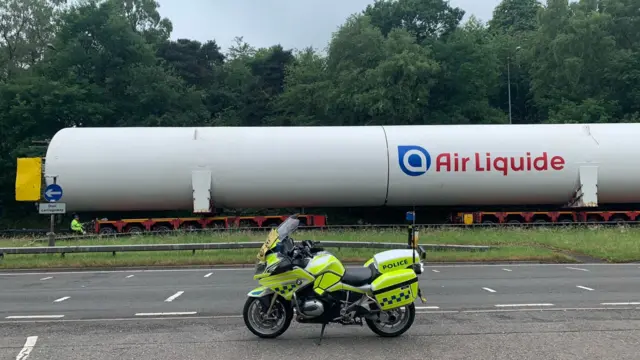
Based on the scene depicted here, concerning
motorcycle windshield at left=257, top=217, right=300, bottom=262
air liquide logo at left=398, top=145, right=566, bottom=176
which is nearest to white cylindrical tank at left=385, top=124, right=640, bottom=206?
air liquide logo at left=398, top=145, right=566, bottom=176

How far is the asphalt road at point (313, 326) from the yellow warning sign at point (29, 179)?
32.5 ft

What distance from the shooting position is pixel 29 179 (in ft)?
66.0

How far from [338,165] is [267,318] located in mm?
14570

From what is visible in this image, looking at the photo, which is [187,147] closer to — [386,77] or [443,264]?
[443,264]

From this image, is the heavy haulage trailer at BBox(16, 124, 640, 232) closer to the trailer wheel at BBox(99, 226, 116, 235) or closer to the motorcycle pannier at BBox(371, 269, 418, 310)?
the trailer wheel at BBox(99, 226, 116, 235)

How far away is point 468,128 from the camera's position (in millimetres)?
21766

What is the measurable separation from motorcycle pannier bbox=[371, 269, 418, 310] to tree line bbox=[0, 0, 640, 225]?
25.6 m

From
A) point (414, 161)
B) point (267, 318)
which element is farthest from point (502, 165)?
point (267, 318)

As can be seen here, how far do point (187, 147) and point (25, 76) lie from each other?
21.2 m

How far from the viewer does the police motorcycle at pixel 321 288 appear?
5.95 m

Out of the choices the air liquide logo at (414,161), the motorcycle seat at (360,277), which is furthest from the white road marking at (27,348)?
the air liquide logo at (414,161)

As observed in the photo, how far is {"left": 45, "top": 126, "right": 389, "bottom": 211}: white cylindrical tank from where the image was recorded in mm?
20047

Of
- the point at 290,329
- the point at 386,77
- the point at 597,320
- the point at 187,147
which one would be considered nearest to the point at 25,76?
the point at 187,147

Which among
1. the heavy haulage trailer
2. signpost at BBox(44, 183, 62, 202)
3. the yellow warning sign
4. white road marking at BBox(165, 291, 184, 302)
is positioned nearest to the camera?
white road marking at BBox(165, 291, 184, 302)
